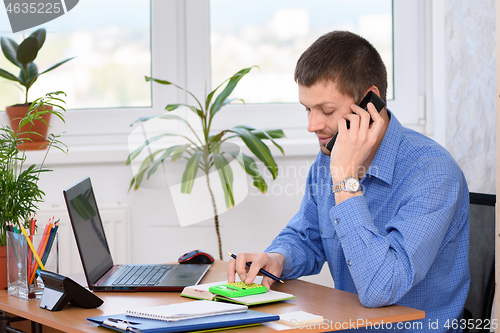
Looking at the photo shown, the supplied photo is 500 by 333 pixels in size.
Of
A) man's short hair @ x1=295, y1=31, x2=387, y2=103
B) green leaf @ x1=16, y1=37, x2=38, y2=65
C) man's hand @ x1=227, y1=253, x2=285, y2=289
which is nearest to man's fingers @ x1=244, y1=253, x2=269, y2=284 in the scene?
man's hand @ x1=227, y1=253, x2=285, y2=289

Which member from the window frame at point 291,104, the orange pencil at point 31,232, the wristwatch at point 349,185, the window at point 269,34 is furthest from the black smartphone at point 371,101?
the window at point 269,34

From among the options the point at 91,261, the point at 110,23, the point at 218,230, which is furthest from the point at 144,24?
the point at 91,261

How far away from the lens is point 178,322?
979mm

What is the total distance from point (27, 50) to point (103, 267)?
44.9 inches

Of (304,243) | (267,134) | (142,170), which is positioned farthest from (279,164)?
(304,243)

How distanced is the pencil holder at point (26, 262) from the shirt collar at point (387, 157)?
81cm

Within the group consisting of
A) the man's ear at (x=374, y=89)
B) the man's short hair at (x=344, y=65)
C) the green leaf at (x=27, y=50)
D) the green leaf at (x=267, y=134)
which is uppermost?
the green leaf at (x=27, y=50)

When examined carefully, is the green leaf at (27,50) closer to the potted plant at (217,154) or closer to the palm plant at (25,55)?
the palm plant at (25,55)

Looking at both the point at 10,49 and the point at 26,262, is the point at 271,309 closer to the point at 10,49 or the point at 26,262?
the point at 26,262

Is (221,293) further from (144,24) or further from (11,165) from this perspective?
(144,24)

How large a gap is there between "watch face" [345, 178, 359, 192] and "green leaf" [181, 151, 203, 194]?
103cm

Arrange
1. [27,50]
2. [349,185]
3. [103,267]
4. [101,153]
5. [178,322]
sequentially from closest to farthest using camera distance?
[178,322], [349,185], [103,267], [27,50], [101,153]

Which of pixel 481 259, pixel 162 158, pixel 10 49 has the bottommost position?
pixel 481 259

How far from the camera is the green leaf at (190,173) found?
219cm
